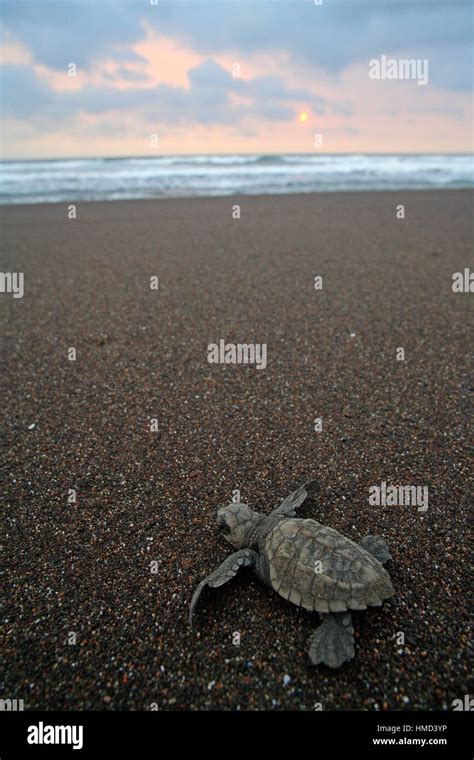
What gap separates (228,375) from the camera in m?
4.86

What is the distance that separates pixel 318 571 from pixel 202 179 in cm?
2662

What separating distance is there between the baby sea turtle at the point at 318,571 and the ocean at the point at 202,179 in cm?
2004

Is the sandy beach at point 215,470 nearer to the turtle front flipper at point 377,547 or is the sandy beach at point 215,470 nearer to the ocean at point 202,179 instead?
the turtle front flipper at point 377,547

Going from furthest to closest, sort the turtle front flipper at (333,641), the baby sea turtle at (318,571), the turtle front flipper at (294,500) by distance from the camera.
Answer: the turtle front flipper at (294,500) < the baby sea turtle at (318,571) < the turtle front flipper at (333,641)

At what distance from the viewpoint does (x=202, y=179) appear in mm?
24859

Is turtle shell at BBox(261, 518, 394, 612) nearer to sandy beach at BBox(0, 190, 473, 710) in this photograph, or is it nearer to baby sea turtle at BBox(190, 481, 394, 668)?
baby sea turtle at BBox(190, 481, 394, 668)

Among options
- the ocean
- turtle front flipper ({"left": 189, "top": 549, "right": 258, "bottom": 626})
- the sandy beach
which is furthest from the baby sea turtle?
the ocean

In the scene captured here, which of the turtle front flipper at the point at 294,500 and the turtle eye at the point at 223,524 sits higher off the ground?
the turtle front flipper at the point at 294,500

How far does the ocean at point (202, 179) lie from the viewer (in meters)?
20.9

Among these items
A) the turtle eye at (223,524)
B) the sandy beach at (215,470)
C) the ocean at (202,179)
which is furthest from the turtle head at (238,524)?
the ocean at (202,179)

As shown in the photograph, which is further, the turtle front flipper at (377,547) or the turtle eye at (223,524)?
the turtle eye at (223,524)

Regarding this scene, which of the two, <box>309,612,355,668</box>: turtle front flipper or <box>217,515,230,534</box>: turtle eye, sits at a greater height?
<box>217,515,230,534</box>: turtle eye

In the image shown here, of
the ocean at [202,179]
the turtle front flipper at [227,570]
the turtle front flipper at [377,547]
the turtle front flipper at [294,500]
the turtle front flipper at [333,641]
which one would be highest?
the ocean at [202,179]

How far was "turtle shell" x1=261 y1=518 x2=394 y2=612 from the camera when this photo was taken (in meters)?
2.29
